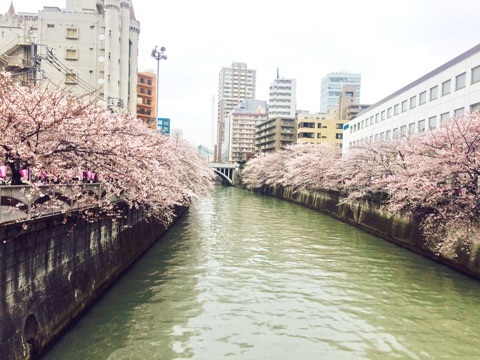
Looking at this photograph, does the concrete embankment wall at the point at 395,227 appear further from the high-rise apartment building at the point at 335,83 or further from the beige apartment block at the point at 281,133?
the high-rise apartment building at the point at 335,83

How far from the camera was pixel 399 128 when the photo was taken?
4222 cm

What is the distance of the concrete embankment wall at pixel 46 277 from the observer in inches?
305

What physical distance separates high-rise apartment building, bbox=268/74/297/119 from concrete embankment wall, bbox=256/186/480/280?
335ft

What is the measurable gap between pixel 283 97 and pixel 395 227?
12570 centimetres

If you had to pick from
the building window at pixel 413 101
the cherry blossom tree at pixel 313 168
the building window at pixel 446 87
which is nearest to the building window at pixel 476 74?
the building window at pixel 446 87

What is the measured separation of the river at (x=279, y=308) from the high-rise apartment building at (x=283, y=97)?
12760 centimetres

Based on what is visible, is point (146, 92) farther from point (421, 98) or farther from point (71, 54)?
point (421, 98)

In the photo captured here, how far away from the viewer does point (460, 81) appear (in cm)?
3030

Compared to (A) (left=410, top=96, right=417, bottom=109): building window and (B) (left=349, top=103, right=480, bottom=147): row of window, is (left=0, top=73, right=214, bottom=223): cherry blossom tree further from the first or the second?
(A) (left=410, top=96, right=417, bottom=109): building window

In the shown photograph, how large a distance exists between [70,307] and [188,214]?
85.6 ft

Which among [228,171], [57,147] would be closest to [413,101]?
[57,147]

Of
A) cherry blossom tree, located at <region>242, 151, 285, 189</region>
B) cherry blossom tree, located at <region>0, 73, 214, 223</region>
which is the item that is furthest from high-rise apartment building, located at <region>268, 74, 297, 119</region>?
cherry blossom tree, located at <region>0, 73, 214, 223</region>

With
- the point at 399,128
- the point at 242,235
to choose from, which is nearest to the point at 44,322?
the point at 242,235

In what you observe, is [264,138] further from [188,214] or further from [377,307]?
[377,307]
